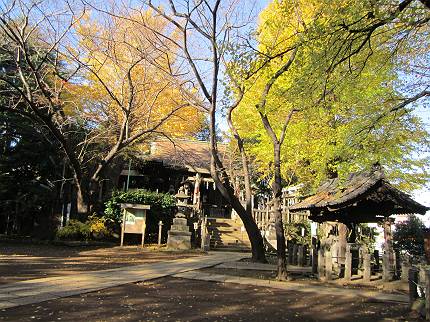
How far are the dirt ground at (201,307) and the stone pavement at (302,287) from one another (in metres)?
0.39

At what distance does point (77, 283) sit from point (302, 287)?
17.8 feet

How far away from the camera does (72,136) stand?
2244 centimetres

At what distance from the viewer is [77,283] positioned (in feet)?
29.7

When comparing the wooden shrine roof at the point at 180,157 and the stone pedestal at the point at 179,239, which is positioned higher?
the wooden shrine roof at the point at 180,157

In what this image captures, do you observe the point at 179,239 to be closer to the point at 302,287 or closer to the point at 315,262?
the point at 315,262

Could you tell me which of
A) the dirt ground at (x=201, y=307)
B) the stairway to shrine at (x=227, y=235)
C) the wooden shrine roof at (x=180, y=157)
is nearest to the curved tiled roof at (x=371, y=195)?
the dirt ground at (x=201, y=307)

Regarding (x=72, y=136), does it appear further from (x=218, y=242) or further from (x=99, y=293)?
(x=99, y=293)

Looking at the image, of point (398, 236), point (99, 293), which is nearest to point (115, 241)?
point (99, 293)

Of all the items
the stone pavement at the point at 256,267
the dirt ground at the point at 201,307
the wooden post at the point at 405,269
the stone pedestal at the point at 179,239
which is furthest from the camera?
the stone pedestal at the point at 179,239

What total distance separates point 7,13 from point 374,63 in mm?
13573

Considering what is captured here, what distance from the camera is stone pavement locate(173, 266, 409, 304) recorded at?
8742mm

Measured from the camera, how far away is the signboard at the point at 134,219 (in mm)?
19031

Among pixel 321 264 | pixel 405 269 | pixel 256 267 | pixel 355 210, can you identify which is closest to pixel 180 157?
pixel 256 267

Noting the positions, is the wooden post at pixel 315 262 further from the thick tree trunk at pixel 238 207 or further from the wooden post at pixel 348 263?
the thick tree trunk at pixel 238 207
